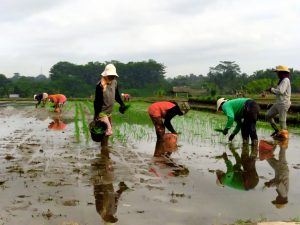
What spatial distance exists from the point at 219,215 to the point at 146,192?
1.07m

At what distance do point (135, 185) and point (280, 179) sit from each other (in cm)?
200

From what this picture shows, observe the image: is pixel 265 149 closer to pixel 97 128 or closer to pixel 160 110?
pixel 160 110

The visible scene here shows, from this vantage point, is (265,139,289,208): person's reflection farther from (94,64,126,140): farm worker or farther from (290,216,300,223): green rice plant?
(94,64,126,140): farm worker

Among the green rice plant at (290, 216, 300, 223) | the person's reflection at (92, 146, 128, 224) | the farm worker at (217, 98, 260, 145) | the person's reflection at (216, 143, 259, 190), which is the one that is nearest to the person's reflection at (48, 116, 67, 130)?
the farm worker at (217, 98, 260, 145)

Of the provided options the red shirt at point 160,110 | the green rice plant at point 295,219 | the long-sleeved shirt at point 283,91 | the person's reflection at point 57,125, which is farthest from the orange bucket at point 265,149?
the person's reflection at point 57,125

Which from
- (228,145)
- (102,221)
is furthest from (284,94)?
(102,221)

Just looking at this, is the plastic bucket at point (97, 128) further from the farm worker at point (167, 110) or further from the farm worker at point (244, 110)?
the farm worker at point (244, 110)

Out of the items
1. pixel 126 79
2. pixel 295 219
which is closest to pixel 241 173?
pixel 295 219

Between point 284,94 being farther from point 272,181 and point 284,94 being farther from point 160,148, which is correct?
point 272,181

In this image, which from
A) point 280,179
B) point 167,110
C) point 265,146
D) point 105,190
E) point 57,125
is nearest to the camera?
point 105,190

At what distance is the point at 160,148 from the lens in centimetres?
824

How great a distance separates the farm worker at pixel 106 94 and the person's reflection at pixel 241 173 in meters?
2.27

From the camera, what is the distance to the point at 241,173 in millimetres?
5926

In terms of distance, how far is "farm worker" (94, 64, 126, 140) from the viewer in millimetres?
7258
